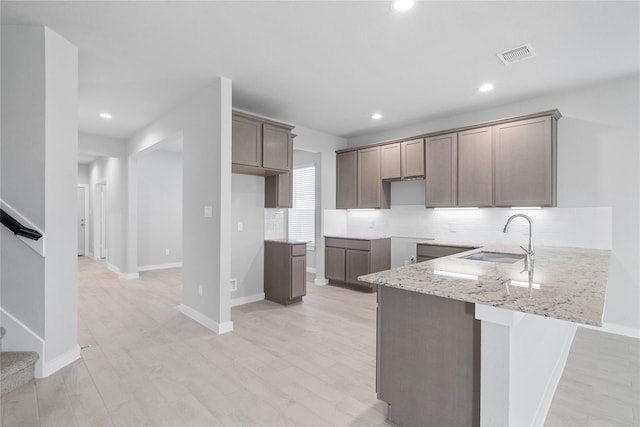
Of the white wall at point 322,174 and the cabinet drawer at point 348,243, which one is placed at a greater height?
the white wall at point 322,174

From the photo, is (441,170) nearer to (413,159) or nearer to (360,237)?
(413,159)

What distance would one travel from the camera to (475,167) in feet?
13.8

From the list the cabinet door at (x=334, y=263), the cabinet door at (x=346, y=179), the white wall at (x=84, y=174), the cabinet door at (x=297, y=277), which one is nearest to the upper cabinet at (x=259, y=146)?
the cabinet door at (x=297, y=277)

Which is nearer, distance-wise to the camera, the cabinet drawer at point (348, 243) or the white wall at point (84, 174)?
the cabinet drawer at point (348, 243)

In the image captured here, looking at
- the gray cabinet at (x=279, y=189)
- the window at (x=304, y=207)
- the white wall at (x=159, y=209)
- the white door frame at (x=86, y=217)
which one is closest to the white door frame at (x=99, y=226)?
the white door frame at (x=86, y=217)

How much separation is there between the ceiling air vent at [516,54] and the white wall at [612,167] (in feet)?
4.35

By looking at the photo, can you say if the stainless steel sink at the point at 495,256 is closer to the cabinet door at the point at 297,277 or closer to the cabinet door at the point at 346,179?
the cabinet door at the point at 297,277

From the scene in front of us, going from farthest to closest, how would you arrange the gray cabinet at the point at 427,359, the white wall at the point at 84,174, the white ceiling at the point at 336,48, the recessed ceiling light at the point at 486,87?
the white wall at the point at 84,174 → the recessed ceiling light at the point at 486,87 → the white ceiling at the point at 336,48 → the gray cabinet at the point at 427,359

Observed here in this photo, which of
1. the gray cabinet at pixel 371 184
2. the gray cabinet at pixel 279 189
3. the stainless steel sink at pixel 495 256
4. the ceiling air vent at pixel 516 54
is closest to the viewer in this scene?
the ceiling air vent at pixel 516 54

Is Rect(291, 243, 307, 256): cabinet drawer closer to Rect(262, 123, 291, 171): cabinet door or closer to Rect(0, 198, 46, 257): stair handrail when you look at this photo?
Rect(262, 123, 291, 171): cabinet door

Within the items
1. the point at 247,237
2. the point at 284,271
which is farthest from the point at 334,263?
the point at 247,237

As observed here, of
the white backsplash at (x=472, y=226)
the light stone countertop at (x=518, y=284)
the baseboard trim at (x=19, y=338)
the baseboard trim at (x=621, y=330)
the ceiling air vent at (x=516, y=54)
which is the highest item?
the ceiling air vent at (x=516, y=54)

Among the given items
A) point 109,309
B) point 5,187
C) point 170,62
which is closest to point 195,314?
point 109,309

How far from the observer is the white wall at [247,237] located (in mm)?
4348
